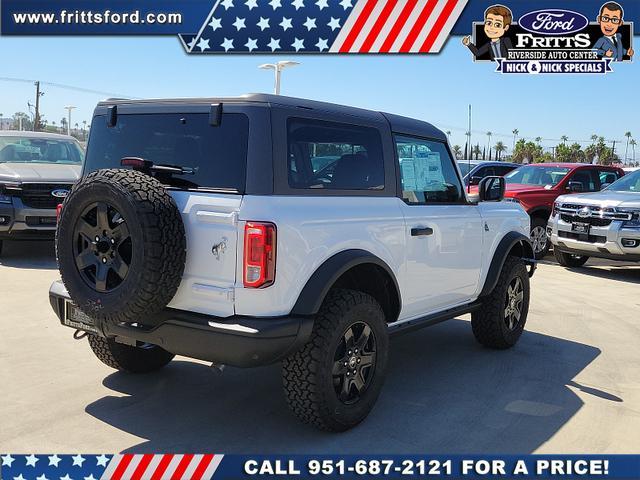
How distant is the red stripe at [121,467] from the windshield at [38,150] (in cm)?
859

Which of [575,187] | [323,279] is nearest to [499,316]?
[323,279]

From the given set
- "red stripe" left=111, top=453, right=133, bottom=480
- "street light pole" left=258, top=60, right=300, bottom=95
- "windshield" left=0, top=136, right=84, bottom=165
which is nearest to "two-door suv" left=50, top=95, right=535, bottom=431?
"red stripe" left=111, top=453, right=133, bottom=480

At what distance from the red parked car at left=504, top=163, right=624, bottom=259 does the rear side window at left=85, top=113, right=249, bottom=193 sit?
8.45 m

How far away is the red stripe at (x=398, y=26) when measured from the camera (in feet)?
41.6

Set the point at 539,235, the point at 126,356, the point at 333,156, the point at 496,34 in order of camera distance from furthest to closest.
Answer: the point at 496,34, the point at 539,235, the point at 126,356, the point at 333,156

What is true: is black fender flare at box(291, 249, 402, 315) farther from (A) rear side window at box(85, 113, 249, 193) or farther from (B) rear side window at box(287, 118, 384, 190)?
(A) rear side window at box(85, 113, 249, 193)

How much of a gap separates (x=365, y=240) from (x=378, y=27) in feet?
34.9

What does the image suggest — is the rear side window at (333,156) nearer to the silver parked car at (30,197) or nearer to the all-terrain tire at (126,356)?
the all-terrain tire at (126,356)

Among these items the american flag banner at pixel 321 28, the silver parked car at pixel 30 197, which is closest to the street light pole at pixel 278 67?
the american flag banner at pixel 321 28

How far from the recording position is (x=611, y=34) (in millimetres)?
12523

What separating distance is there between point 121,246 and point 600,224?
27.3 feet

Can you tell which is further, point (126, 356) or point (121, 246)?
point (126, 356)

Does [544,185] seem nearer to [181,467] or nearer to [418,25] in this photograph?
[418,25]

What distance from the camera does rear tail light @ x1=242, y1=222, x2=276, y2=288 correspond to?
324 centimetres
